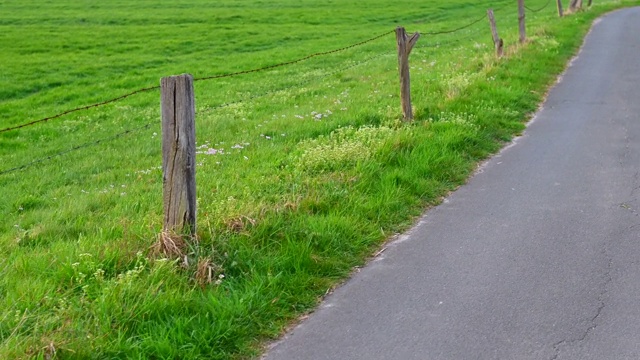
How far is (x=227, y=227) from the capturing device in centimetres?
596

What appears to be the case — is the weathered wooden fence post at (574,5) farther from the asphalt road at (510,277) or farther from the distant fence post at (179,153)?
the distant fence post at (179,153)

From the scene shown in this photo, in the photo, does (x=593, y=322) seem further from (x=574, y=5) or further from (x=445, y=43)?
(x=574, y=5)

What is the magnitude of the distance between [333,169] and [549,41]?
13.8m

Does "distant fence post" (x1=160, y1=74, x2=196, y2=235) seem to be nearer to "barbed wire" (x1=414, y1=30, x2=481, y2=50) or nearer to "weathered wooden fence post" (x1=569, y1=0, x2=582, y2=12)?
"barbed wire" (x1=414, y1=30, x2=481, y2=50)

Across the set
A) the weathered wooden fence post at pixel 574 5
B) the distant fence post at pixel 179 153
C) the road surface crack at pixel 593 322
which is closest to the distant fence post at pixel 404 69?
the road surface crack at pixel 593 322

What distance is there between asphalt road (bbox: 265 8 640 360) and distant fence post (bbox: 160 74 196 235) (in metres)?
1.35

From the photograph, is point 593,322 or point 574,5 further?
point 574,5

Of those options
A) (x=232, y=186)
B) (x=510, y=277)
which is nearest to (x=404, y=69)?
(x=232, y=186)

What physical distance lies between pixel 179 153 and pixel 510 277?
2809 mm

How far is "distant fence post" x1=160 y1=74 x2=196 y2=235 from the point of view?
5.36 meters

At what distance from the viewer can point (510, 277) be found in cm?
564

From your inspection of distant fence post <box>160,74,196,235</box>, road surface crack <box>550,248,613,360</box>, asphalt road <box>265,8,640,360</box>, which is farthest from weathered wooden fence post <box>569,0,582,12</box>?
distant fence post <box>160,74,196,235</box>

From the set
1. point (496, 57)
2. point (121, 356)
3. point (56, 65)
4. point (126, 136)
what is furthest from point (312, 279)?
point (56, 65)

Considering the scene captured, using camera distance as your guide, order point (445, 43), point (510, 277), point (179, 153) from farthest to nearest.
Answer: point (445, 43) < point (510, 277) < point (179, 153)
